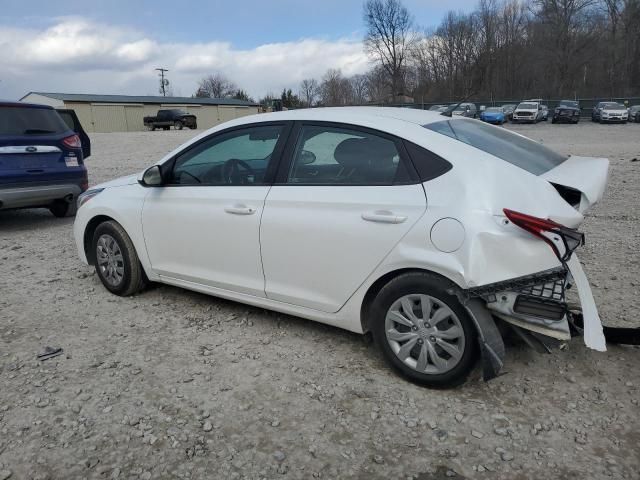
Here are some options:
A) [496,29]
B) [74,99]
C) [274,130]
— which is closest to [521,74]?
[496,29]

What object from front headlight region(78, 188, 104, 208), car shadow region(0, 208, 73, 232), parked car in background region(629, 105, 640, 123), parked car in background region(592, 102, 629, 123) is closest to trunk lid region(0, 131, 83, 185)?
car shadow region(0, 208, 73, 232)

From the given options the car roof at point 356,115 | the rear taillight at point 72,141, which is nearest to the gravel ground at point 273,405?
the car roof at point 356,115

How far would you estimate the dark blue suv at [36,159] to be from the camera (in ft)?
23.2

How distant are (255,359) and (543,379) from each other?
1855 millimetres

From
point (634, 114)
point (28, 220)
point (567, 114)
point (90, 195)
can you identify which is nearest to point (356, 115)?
point (90, 195)

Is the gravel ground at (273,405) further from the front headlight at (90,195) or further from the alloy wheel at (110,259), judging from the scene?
the front headlight at (90,195)

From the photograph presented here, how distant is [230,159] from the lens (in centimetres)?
405

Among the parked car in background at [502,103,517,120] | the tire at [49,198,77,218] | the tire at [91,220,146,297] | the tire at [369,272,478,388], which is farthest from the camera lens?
the parked car in background at [502,103,517,120]

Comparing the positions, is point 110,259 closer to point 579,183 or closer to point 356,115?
point 356,115

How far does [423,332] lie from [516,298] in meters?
0.55

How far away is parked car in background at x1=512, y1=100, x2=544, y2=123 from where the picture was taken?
131 feet

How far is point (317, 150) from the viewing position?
362 centimetres

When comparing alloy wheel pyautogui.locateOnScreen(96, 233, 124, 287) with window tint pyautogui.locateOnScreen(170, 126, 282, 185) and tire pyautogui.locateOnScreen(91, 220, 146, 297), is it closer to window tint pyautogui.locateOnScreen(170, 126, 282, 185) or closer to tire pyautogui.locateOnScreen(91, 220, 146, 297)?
tire pyautogui.locateOnScreen(91, 220, 146, 297)

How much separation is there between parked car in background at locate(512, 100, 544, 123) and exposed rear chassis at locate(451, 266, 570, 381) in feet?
135
